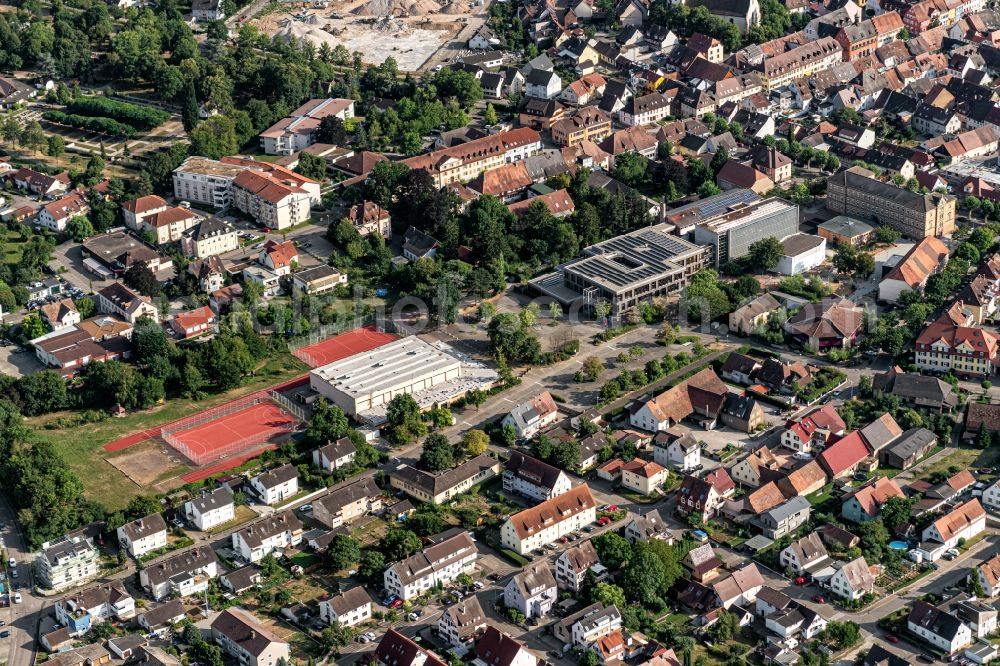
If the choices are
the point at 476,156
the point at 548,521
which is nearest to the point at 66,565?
the point at 548,521

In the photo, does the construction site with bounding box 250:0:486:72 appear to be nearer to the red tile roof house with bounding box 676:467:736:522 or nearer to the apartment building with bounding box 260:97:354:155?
the apartment building with bounding box 260:97:354:155

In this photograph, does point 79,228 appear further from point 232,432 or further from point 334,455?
point 334,455

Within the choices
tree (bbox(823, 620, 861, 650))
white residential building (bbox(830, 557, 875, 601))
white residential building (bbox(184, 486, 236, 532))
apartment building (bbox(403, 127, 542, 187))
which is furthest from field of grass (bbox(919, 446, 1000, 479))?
apartment building (bbox(403, 127, 542, 187))

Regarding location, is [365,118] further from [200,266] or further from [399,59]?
[200,266]

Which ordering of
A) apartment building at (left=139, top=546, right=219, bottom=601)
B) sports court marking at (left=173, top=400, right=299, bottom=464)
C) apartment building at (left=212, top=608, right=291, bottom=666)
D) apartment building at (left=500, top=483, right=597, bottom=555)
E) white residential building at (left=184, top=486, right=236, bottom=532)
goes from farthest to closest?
1. sports court marking at (left=173, top=400, right=299, bottom=464)
2. white residential building at (left=184, top=486, right=236, bottom=532)
3. apartment building at (left=500, top=483, right=597, bottom=555)
4. apartment building at (left=139, top=546, right=219, bottom=601)
5. apartment building at (left=212, top=608, right=291, bottom=666)

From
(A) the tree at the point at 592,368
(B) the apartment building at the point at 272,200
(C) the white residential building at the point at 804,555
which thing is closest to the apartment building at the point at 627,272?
(A) the tree at the point at 592,368

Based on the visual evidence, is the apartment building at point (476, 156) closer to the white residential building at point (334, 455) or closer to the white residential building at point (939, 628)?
the white residential building at point (334, 455)
